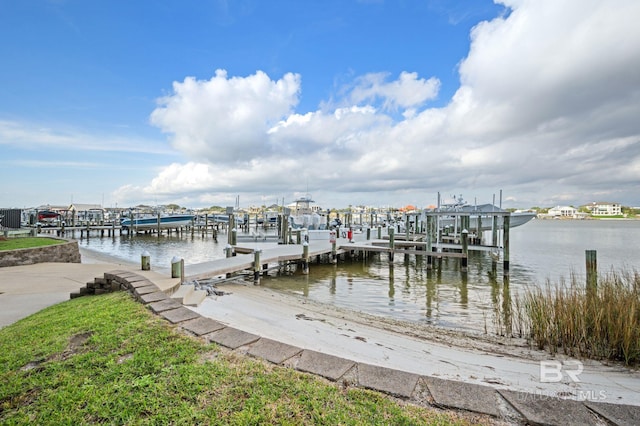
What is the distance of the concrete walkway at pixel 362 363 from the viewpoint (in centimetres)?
271

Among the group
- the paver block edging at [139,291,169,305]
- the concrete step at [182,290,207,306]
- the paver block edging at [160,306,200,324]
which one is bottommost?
the concrete step at [182,290,207,306]

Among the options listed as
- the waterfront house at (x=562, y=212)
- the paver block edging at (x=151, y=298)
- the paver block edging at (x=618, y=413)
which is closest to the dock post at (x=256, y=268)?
the paver block edging at (x=151, y=298)

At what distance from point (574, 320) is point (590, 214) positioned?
122 m

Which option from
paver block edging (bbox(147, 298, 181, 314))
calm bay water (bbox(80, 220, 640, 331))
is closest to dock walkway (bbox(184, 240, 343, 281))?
calm bay water (bbox(80, 220, 640, 331))

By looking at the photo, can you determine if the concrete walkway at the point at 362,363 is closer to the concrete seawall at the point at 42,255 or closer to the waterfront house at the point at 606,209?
the concrete seawall at the point at 42,255

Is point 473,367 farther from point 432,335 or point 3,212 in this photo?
point 3,212

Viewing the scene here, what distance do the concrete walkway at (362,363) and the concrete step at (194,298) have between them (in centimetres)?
31

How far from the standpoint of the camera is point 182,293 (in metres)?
7.41

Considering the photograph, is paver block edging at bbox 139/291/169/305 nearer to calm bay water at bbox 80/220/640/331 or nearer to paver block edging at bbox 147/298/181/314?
paver block edging at bbox 147/298/181/314

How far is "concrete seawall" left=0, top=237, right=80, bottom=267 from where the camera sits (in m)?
12.8

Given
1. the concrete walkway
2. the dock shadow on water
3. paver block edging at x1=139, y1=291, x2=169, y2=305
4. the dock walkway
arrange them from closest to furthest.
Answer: the concrete walkway < paver block edging at x1=139, y1=291, x2=169, y2=305 < the dock shadow on water < the dock walkway

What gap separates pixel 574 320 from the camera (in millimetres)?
5523

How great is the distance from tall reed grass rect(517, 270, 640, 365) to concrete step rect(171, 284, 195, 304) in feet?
23.3

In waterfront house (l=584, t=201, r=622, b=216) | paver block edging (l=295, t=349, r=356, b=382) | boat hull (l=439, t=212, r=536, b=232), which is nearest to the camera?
paver block edging (l=295, t=349, r=356, b=382)
